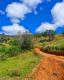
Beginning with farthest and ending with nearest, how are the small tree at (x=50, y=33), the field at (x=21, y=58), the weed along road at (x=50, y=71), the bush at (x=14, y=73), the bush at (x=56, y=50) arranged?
the small tree at (x=50, y=33) < the bush at (x=56, y=50) < the weed along road at (x=50, y=71) < the field at (x=21, y=58) < the bush at (x=14, y=73)

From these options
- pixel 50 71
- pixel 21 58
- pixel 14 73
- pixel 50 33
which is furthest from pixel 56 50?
pixel 50 33

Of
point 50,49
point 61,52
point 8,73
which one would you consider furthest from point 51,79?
point 50,49

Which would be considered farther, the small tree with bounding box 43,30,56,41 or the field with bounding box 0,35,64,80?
the small tree with bounding box 43,30,56,41

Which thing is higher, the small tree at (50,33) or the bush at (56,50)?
the small tree at (50,33)

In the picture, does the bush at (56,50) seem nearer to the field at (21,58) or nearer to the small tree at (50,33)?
the field at (21,58)

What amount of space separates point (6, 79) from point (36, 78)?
9.49 feet

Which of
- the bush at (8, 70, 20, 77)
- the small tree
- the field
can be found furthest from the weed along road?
the small tree

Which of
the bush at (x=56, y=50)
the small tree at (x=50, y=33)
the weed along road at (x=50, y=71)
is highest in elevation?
the small tree at (x=50, y=33)

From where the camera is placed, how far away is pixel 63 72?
77.6 feet

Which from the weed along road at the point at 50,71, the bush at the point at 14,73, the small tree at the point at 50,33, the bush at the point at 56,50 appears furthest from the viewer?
the small tree at the point at 50,33

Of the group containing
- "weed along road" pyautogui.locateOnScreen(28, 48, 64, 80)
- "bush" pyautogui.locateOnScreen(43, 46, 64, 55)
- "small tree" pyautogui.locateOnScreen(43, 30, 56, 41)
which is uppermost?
"small tree" pyautogui.locateOnScreen(43, 30, 56, 41)

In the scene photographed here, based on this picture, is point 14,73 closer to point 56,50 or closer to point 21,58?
point 21,58

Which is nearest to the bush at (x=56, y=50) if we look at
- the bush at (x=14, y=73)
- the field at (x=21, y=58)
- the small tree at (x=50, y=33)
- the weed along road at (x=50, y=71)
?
the field at (x=21, y=58)

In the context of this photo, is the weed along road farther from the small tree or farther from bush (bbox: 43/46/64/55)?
the small tree
